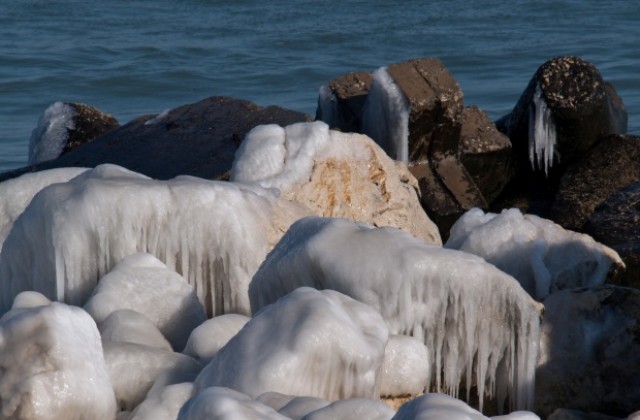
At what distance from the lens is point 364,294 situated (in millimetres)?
5637

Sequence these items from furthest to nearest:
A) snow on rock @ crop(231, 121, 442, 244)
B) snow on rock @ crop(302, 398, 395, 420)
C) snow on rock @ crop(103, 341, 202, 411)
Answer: snow on rock @ crop(231, 121, 442, 244) < snow on rock @ crop(103, 341, 202, 411) < snow on rock @ crop(302, 398, 395, 420)

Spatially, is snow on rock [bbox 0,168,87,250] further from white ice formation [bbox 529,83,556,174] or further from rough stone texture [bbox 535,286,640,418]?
white ice formation [bbox 529,83,556,174]

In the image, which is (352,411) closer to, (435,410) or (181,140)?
(435,410)

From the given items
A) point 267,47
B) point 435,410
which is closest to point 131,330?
point 435,410

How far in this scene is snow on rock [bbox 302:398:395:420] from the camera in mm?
4227

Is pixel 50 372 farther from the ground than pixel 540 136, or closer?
farther from the ground

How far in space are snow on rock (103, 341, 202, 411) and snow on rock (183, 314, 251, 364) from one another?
0.11m

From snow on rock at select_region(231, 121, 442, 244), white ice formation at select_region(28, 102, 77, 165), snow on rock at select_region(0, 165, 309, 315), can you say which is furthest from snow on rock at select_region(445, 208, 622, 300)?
white ice formation at select_region(28, 102, 77, 165)

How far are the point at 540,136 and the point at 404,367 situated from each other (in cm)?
502

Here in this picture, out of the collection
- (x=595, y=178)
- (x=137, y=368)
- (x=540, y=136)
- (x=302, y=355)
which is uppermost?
(x=302, y=355)

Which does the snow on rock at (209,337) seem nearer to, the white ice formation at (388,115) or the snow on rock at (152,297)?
the snow on rock at (152,297)

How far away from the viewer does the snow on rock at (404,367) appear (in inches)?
216

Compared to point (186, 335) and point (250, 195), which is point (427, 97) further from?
point (186, 335)

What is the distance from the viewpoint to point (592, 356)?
6.10 metres
